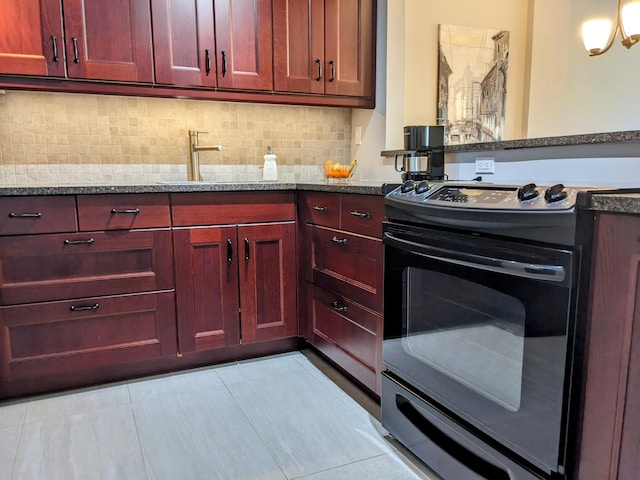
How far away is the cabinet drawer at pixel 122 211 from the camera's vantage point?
79.6 inches

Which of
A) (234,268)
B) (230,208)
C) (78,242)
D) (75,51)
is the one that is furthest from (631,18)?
(78,242)

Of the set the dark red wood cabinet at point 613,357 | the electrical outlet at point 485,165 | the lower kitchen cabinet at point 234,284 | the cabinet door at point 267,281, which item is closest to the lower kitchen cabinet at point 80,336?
the lower kitchen cabinet at point 234,284

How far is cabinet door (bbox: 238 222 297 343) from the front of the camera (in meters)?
2.34

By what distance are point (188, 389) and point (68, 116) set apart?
1.49m

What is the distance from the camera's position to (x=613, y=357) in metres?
0.99

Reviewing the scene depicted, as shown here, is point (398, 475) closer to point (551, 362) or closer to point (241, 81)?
point (551, 362)

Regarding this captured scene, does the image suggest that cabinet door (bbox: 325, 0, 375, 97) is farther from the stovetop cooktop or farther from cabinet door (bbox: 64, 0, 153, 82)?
the stovetop cooktop

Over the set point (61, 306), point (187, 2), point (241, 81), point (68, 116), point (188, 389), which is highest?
point (187, 2)

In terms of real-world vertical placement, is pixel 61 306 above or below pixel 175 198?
below

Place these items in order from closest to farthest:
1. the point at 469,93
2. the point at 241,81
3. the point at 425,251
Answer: the point at 425,251 → the point at 241,81 → the point at 469,93

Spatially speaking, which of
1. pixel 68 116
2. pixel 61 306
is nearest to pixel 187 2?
pixel 68 116

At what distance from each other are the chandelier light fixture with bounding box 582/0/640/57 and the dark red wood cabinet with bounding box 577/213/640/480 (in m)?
1.77

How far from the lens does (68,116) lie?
2.45m

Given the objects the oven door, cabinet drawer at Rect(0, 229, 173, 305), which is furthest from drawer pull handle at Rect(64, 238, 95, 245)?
the oven door
